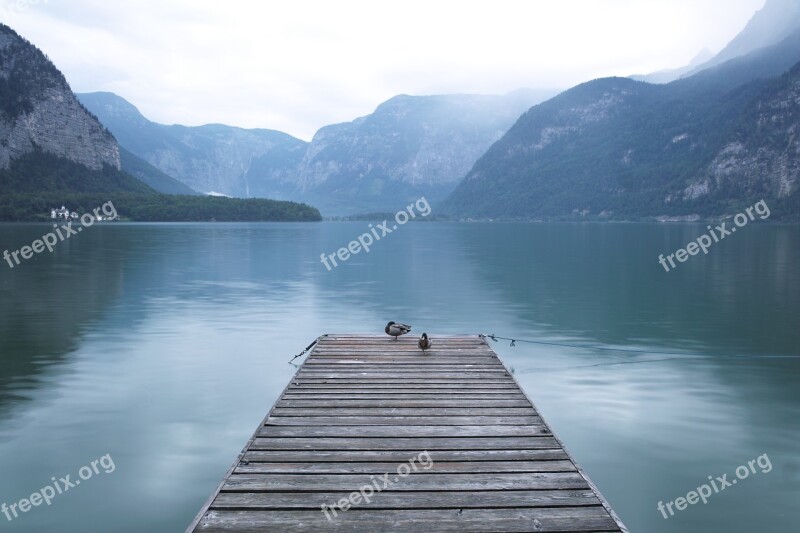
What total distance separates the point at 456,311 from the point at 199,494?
87.2 feet

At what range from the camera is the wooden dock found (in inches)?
336

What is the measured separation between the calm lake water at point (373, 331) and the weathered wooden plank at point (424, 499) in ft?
10.5

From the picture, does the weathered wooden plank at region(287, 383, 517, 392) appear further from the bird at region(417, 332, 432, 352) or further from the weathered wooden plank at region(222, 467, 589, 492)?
the weathered wooden plank at region(222, 467, 589, 492)

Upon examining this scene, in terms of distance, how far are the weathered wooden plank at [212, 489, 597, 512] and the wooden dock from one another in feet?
0.06

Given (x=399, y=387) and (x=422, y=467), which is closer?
(x=422, y=467)

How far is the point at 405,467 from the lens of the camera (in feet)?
33.8

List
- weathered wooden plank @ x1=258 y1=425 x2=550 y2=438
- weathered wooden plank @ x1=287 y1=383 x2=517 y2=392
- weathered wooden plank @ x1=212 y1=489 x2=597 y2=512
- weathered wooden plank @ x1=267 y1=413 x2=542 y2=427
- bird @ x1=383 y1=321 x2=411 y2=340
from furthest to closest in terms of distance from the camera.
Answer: bird @ x1=383 y1=321 x2=411 y2=340, weathered wooden plank @ x1=287 y1=383 x2=517 y2=392, weathered wooden plank @ x1=267 y1=413 x2=542 y2=427, weathered wooden plank @ x1=258 y1=425 x2=550 y2=438, weathered wooden plank @ x1=212 y1=489 x2=597 y2=512

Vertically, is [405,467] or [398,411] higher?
[405,467]

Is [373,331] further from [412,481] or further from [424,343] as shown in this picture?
[412,481]

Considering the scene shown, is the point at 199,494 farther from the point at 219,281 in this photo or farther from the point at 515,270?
the point at 515,270

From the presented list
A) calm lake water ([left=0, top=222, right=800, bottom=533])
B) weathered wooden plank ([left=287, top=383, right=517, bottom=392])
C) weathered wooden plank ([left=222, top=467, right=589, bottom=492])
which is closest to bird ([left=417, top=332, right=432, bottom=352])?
calm lake water ([left=0, top=222, right=800, bottom=533])

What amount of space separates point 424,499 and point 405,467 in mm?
1193

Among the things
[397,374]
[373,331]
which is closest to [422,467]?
[397,374]

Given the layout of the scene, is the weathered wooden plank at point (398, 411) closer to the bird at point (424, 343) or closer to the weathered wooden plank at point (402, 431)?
the weathered wooden plank at point (402, 431)
